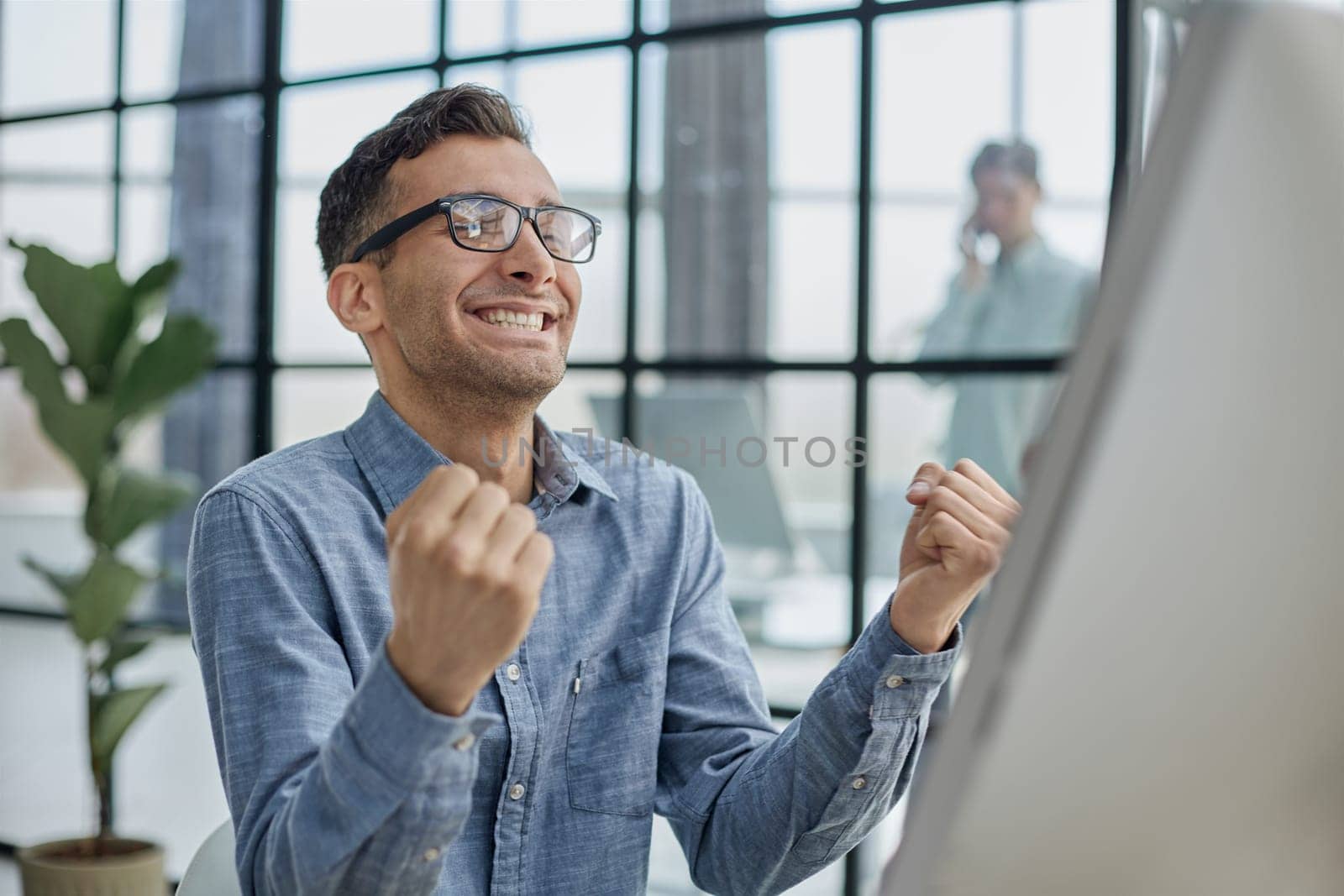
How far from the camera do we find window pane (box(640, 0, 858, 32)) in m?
2.20

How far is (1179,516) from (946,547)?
A: 0.64 metres

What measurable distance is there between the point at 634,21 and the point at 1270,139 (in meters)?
2.15

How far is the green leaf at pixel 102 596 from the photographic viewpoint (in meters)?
2.50

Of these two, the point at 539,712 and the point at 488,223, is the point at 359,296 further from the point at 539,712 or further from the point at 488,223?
the point at 539,712

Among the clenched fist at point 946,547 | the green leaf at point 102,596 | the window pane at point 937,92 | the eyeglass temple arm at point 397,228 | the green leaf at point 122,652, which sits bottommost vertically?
the green leaf at point 122,652

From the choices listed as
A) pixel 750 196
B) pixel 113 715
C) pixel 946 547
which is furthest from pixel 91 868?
pixel 946 547

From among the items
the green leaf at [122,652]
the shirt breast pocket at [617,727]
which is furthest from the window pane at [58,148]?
the shirt breast pocket at [617,727]

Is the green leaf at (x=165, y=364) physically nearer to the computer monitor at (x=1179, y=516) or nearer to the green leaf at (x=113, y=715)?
the green leaf at (x=113, y=715)

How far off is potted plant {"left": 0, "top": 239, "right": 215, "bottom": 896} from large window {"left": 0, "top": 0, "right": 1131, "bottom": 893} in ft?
1.06

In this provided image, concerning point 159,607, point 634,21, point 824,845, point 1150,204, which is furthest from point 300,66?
point 1150,204

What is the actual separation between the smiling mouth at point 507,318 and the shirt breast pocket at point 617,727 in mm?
366

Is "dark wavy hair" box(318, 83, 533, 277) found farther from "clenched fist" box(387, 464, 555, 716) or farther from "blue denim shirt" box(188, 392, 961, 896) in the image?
Result: "clenched fist" box(387, 464, 555, 716)

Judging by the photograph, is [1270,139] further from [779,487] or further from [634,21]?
[634,21]

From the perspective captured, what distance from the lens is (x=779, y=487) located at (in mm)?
2328
